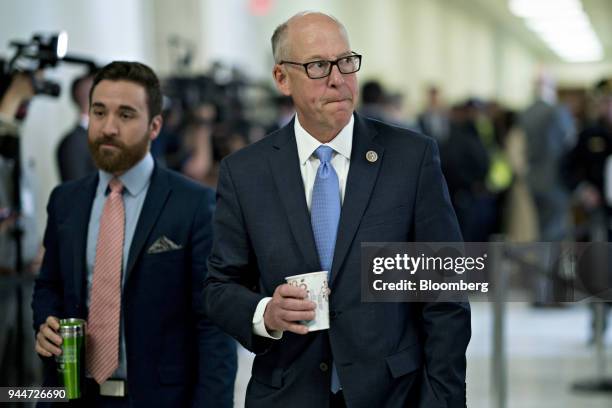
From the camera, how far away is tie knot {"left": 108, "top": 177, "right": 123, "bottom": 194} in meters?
3.36

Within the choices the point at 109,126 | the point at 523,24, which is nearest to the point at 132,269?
the point at 109,126

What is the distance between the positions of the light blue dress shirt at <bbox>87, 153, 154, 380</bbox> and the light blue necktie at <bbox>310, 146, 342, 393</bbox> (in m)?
0.72

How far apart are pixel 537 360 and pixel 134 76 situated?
5527 millimetres

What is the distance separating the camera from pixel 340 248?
2693mm

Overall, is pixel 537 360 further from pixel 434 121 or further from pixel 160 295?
pixel 160 295

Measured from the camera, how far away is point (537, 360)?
8258 mm

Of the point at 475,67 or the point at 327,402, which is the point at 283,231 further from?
the point at 475,67

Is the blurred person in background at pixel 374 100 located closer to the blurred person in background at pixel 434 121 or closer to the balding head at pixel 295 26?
the blurred person in background at pixel 434 121

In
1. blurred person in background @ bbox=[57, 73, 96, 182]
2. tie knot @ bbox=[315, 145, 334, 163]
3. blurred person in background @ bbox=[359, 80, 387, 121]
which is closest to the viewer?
tie knot @ bbox=[315, 145, 334, 163]

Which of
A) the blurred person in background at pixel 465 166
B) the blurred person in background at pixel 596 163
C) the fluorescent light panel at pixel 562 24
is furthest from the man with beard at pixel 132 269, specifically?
the fluorescent light panel at pixel 562 24

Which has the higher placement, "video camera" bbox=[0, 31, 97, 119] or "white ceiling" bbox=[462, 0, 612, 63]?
"white ceiling" bbox=[462, 0, 612, 63]

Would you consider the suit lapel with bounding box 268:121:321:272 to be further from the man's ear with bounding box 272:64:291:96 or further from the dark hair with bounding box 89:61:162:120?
the dark hair with bounding box 89:61:162:120

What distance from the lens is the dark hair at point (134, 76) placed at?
3.33 m

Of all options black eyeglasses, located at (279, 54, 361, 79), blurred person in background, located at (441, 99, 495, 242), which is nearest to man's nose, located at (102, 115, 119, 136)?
black eyeglasses, located at (279, 54, 361, 79)
